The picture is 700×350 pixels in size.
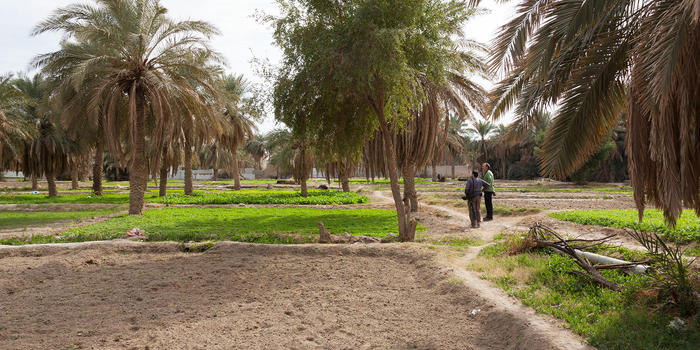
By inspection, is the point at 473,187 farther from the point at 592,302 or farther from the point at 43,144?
the point at 43,144

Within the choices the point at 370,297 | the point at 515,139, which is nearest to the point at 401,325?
the point at 370,297

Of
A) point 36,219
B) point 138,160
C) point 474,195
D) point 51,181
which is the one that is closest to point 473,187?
point 474,195

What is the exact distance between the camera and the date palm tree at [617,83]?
4.26m

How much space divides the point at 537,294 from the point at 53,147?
3166 cm

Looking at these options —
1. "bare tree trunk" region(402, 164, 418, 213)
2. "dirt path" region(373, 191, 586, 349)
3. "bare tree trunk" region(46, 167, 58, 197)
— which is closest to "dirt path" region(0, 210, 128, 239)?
"dirt path" region(373, 191, 586, 349)

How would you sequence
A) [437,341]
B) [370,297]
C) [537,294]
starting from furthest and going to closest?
[370,297] < [537,294] < [437,341]

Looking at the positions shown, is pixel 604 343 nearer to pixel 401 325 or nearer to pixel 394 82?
pixel 401 325

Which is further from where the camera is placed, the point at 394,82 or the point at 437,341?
the point at 394,82

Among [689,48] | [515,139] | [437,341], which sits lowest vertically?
[437,341]

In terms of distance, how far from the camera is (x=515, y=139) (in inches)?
275

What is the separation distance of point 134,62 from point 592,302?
17.8m

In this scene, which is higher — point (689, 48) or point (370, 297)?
point (689, 48)

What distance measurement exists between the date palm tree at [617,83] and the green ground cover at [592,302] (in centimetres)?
117

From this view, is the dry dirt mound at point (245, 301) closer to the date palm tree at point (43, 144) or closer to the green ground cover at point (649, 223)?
the green ground cover at point (649, 223)
